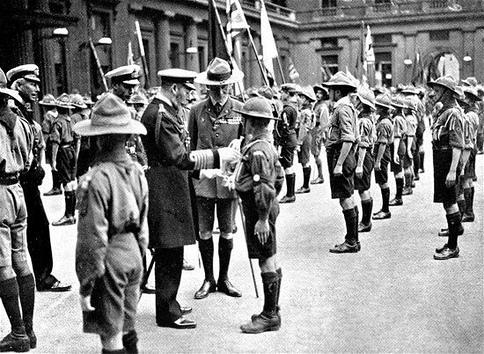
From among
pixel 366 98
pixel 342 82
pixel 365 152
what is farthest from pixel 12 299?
pixel 366 98

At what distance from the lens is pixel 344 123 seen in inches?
310

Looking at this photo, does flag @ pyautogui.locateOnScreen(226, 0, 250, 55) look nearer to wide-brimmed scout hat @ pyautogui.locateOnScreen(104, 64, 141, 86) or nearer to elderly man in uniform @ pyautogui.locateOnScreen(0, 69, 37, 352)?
wide-brimmed scout hat @ pyautogui.locateOnScreen(104, 64, 141, 86)

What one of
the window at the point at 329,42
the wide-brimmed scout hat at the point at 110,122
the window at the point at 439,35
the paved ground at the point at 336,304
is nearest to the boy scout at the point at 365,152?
the paved ground at the point at 336,304

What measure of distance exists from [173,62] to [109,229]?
25563mm

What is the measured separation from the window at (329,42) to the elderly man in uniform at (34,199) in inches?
1564

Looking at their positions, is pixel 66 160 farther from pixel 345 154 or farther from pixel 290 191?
pixel 345 154

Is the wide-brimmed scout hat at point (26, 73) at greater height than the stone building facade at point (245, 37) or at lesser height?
lesser

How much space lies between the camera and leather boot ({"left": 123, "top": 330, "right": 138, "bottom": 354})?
4.25 meters

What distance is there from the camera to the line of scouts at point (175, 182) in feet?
12.9

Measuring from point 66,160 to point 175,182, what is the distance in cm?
573

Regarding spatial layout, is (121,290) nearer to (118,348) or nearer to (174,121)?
(118,348)

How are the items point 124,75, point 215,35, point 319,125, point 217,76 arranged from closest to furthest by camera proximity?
1. point 217,76
2. point 124,75
3. point 215,35
4. point 319,125

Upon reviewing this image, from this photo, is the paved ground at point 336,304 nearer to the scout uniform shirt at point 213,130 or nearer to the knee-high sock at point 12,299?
the knee-high sock at point 12,299

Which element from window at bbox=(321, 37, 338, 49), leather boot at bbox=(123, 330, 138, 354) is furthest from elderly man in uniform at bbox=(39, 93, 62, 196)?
window at bbox=(321, 37, 338, 49)
